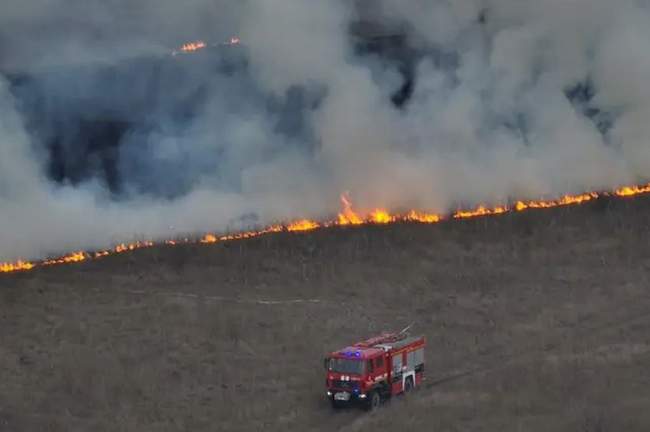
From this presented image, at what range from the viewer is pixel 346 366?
37.3 metres

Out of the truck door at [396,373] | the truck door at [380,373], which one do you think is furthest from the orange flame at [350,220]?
the truck door at [380,373]

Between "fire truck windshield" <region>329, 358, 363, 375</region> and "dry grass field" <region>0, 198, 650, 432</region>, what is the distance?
121cm

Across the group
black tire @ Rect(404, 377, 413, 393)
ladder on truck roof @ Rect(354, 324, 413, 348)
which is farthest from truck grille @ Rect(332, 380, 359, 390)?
black tire @ Rect(404, 377, 413, 393)

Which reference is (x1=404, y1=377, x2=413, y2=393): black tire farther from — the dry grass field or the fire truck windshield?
the fire truck windshield

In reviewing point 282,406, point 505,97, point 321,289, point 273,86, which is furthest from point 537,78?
point 282,406

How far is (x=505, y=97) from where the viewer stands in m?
56.3

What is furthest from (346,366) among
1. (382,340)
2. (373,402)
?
(382,340)

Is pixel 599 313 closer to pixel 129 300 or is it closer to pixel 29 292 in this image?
pixel 129 300

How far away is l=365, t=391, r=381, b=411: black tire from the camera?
37.2 meters

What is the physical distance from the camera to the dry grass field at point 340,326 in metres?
36.2

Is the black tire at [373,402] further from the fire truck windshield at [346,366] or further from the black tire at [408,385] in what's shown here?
the black tire at [408,385]

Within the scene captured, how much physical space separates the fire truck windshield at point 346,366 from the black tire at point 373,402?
0.81 metres

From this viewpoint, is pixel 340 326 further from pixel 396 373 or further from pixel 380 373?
pixel 380 373

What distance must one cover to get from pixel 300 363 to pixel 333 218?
11507 millimetres
